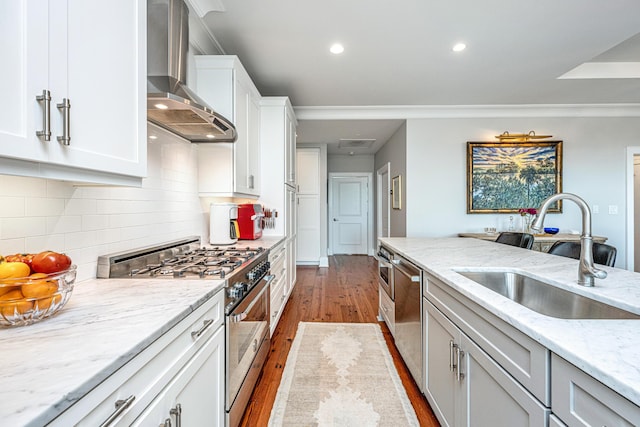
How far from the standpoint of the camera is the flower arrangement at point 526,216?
4.05 m

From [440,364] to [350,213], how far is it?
19.7ft

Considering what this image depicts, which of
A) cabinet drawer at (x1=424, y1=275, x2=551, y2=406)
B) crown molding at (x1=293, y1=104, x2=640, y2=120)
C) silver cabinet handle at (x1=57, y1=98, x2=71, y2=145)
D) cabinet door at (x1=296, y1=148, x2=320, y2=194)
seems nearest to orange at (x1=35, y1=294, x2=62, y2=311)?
silver cabinet handle at (x1=57, y1=98, x2=71, y2=145)

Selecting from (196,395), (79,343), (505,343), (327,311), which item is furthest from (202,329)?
(327,311)

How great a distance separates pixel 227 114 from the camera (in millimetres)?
2336

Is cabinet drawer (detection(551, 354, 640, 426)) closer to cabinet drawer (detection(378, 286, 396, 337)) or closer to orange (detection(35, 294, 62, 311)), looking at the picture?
orange (detection(35, 294, 62, 311))

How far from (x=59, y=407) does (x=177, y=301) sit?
54 cm

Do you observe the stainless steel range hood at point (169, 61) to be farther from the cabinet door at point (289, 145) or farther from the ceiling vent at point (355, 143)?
the ceiling vent at point (355, 143)

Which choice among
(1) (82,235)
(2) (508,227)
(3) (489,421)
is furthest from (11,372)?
(2) (508,227)

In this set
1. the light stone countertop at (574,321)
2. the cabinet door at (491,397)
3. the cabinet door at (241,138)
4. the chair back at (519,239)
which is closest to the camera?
the light stone countertop at (574,321)

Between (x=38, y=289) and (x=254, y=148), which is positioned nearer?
(x=38, y=289)

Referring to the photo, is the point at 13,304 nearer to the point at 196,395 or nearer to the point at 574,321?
the point at 196,395

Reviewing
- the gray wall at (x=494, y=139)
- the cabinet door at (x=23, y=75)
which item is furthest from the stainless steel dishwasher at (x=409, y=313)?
the gray wall at (x=494, y=139)

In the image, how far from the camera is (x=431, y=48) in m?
2.79

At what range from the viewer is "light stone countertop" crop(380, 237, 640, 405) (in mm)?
628
